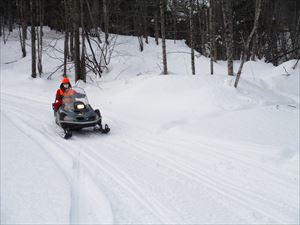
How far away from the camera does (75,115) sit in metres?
8.91

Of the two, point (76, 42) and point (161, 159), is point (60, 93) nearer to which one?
point (161, 159)

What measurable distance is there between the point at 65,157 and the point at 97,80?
37.5 feet

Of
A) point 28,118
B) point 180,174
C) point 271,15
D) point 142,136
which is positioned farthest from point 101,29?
point 180,174

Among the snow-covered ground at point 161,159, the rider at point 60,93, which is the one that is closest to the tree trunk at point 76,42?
the snow-covered ground at point 161,159

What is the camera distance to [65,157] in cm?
705

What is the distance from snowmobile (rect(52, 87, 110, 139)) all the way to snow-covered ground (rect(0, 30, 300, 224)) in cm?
27

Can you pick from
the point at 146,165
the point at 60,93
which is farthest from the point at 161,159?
the point at 60,93

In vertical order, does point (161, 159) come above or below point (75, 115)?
below

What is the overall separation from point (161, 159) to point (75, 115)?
119 inches

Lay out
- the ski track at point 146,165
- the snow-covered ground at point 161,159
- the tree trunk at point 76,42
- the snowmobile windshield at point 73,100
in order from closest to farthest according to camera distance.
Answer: the snow-covered ground at point 161,159
the ski track at point 146,165
the snowmobile windshield at point 73,100
the tree trunk at point 76,42

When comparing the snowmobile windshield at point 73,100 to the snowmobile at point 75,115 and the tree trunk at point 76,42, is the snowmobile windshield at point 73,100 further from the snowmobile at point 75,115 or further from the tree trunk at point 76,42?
the tree trunk at point 76,42

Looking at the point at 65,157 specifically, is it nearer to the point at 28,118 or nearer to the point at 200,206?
the point at 200,206

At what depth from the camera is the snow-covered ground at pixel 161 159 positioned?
4715 millimetres

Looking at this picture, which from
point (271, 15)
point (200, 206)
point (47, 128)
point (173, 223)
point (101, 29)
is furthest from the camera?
point (101, 29)
